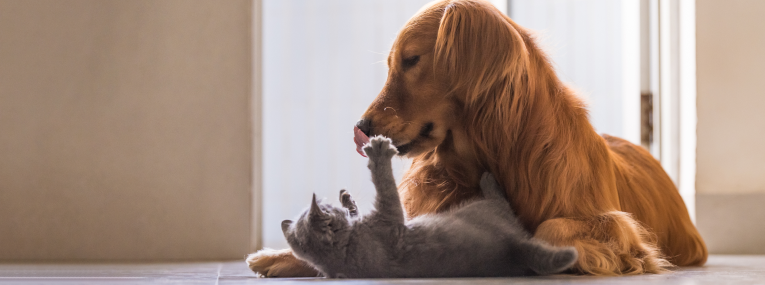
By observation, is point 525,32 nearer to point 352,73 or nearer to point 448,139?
point 448,139

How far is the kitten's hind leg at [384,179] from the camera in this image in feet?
3.77

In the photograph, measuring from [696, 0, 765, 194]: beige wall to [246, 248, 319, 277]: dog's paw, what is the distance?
157 cm

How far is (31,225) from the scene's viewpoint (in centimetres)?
224

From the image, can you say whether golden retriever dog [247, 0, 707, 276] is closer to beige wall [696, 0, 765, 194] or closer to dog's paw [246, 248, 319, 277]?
dog's paw [246, 248, 319, 277]

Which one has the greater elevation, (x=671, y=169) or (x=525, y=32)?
(x=525, y=32)

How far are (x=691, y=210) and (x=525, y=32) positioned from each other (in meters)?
1.26

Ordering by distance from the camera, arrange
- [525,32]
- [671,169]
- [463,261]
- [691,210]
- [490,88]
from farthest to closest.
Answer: [671,169] → [691,210] → [525,32] → [490,88] → [463,261]

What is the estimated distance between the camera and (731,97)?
2.20m

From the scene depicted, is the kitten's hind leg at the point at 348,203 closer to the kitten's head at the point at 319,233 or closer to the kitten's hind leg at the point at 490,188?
the kitten's head at the point at 319,233

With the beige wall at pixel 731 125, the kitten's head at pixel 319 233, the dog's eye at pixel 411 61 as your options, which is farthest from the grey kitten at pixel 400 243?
the beige wall at pixel 731 125

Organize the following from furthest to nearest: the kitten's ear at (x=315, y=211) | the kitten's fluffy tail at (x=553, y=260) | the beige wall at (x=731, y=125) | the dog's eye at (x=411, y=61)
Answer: the beige wall at (x=731, y=125)
the dog's eye at (x=411, y=61)
the kitten's ear at (x=315, y=211)
the kitten's fluffy tail at (x=553, y=260)

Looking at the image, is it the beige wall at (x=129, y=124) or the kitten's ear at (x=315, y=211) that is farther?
the beige wall at (x=129, y=124)

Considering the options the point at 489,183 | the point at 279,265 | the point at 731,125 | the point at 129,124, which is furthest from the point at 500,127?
the point at 129,124

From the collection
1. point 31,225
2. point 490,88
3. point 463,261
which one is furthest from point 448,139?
point 31,225
